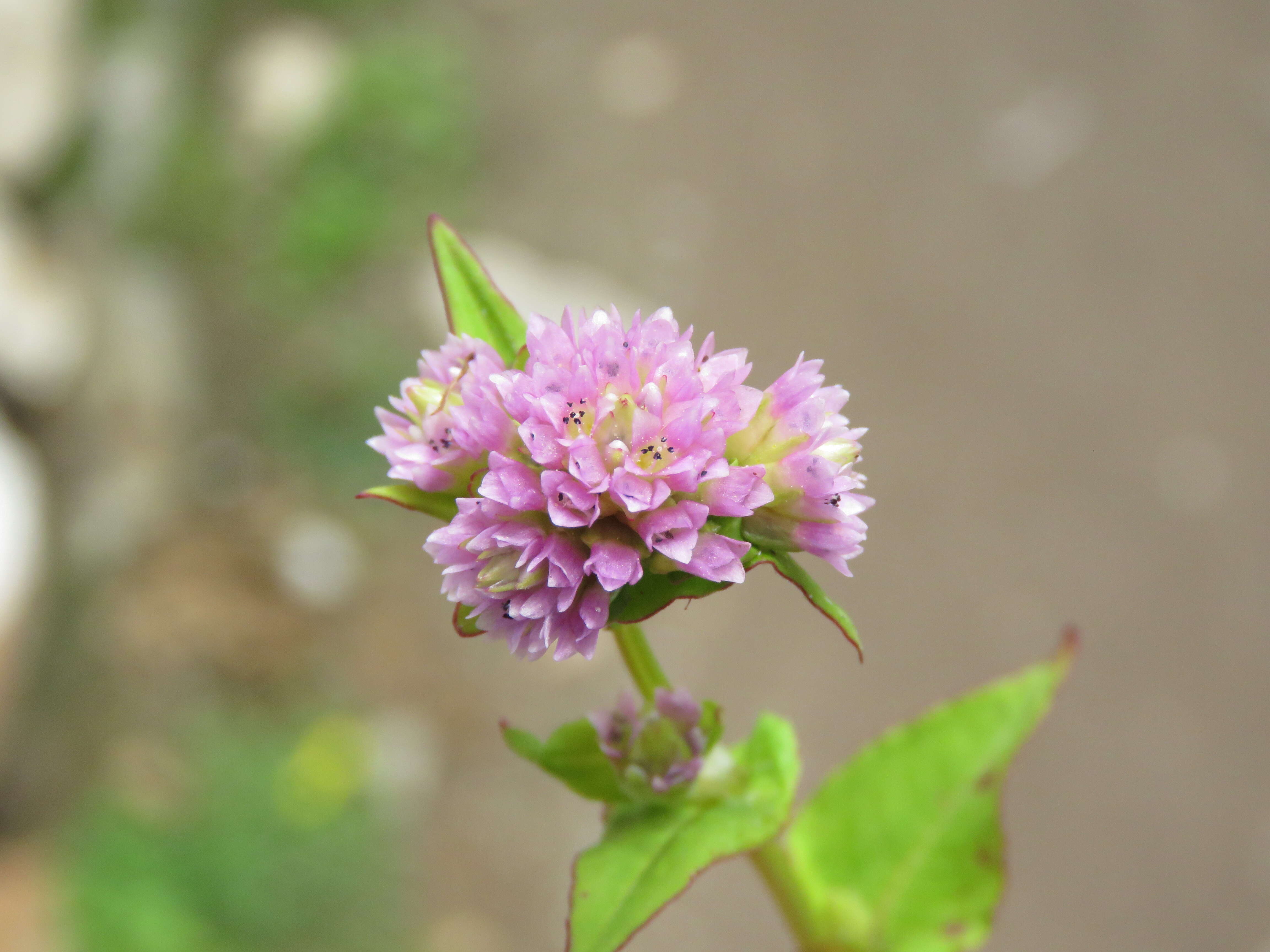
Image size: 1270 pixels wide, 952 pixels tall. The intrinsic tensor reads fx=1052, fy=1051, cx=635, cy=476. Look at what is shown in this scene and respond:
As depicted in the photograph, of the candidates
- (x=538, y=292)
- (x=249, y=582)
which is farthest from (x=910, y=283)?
(x=249, y=582)

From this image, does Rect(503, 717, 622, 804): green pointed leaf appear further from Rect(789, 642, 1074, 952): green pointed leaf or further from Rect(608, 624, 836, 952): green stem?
Rect(789, 642, 1074, 952): green pointed leaf

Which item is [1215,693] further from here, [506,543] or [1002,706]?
[506,543]

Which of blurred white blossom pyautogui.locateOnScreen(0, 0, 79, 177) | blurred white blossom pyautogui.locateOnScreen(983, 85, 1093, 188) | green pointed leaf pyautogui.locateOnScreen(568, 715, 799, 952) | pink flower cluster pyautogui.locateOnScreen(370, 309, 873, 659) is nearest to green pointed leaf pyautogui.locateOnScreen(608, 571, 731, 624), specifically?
pink flower cluster pyautogui.locateOnScreen(370, 309, 873, 659)

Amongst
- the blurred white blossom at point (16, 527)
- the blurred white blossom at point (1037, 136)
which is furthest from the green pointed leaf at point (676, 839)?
the blurred white blossom at point (1037, 136)

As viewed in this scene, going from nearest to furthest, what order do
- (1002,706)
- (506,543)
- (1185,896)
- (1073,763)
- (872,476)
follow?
1. (506,543)
2. (1002,706)
3. (1185,896)
4. (1073,763)
5. (872,476)

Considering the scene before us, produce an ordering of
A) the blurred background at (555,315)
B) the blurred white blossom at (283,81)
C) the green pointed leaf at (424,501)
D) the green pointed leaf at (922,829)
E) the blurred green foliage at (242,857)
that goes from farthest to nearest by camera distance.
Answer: the blurred white blossom at (283,81), the blurred background at (555,315), the blurred green foliage at (242,857), the green pointed leaf at (922,829), the green pointed leaf at (424,501)

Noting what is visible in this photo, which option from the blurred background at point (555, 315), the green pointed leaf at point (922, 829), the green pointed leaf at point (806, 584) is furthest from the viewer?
the blurred background at point (555, 315)

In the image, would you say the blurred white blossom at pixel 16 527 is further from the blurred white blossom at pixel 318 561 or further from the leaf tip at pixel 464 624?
the leaf tip at pixel 464 624
